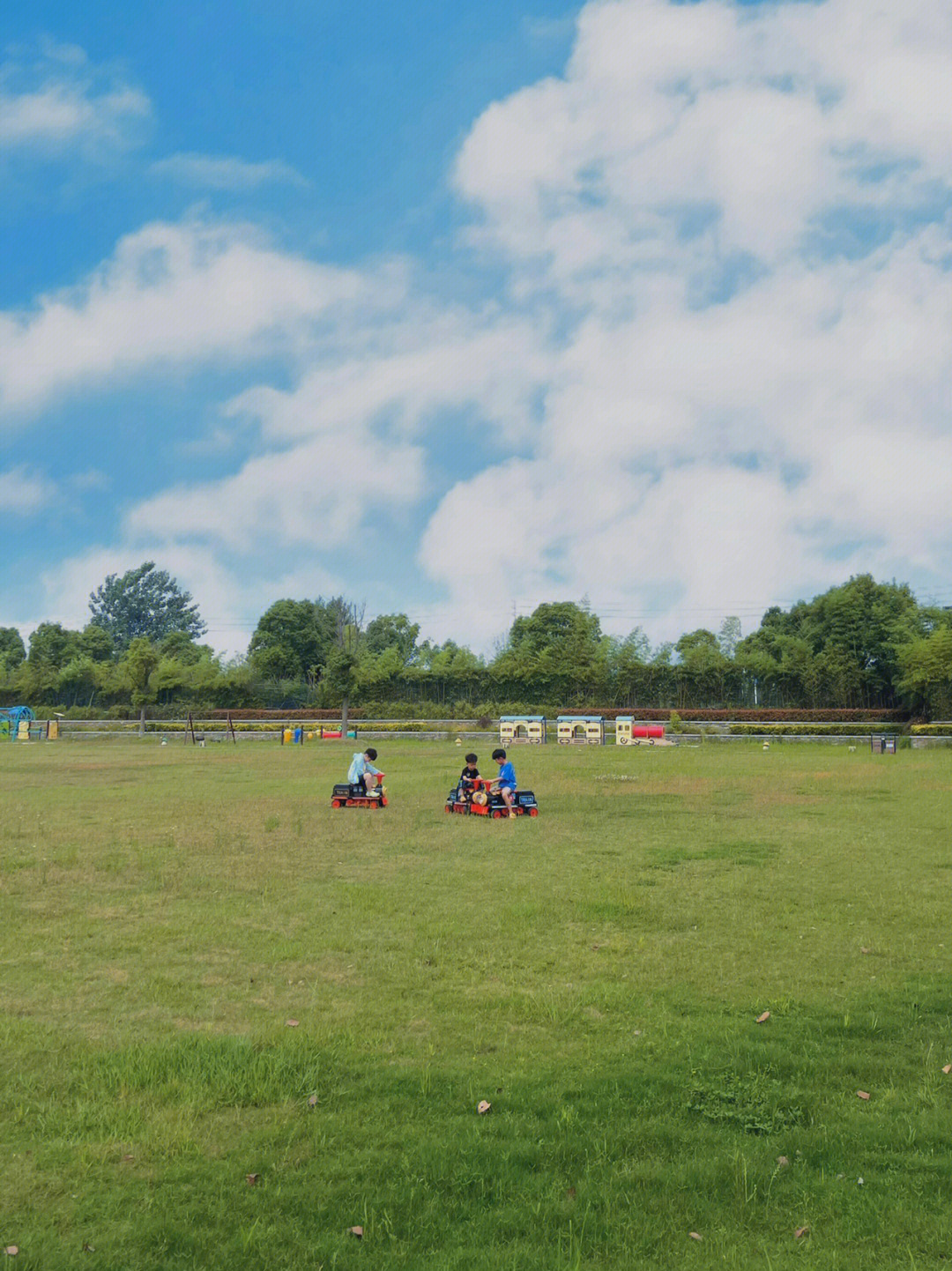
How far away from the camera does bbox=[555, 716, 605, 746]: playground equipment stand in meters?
43.4

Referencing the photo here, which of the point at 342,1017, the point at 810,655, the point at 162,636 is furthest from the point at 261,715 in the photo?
the point at 342,1017

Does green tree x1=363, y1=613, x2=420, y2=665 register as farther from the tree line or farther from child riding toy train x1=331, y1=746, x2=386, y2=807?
child riding toy train x1=331, y1=746, x2=386, y2=807

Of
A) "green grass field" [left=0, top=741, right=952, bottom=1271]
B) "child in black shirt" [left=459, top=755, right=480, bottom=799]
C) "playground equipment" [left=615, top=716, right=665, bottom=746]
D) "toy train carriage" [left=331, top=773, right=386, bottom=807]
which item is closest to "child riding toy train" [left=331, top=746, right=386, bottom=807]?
"toy train carriage" [left=331, top=773, right=386, bottom=807]

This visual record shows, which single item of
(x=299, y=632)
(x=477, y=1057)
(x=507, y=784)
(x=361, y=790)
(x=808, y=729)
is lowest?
(x=808, y=729)

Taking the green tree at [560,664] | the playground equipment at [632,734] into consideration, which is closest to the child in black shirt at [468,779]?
the playground equipment at [632,734]

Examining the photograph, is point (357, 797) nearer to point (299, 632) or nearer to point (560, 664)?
point (560, 664)

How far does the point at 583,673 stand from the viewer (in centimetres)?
5875

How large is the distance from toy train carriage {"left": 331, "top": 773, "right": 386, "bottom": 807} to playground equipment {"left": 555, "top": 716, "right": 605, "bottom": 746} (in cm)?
2544

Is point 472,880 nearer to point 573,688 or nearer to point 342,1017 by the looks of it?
point 342,1017

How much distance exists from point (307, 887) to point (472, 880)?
178cm

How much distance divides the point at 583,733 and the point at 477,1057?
38.7 meters

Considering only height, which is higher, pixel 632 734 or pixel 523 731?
pixel 523 731

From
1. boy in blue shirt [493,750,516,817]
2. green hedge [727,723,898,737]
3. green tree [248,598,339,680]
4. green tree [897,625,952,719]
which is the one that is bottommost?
green hedge [727,723,898,737]

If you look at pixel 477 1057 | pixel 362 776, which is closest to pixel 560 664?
pixel 362 776
